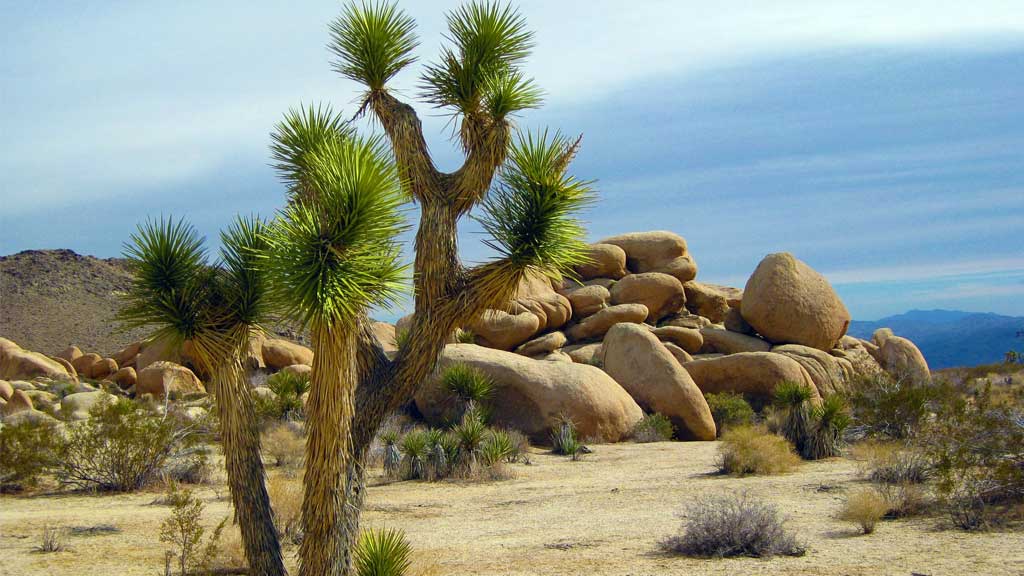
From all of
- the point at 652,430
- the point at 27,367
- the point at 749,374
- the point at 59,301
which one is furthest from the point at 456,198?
the point at 59,301

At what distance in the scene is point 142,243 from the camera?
7.43 m

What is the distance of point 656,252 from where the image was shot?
33.6 meters

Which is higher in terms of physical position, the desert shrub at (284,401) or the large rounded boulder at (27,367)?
the large rounded boulder at (27,367)

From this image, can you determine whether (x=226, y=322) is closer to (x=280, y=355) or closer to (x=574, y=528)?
(x=574, y=528)

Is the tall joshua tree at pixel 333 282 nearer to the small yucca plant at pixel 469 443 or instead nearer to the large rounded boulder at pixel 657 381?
the small yucca plant at pixel 469 443

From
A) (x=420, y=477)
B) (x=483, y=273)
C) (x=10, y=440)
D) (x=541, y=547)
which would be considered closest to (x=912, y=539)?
(x=541, y=547)

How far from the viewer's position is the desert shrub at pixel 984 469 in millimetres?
9867

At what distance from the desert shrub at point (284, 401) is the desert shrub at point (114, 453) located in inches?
217

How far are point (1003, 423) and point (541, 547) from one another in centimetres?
590

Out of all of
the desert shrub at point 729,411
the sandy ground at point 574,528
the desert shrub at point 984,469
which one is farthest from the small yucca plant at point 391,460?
the desert shrub at point 729,411

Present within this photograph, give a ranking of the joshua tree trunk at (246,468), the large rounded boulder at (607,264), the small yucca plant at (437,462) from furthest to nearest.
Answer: the large rounded boulder at (607,264) → the small yucca plant at (437,462) → the joshua tree trunk at (246,468)

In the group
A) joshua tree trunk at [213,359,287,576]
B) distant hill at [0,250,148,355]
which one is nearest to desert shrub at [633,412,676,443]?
joshua tree trunk at [213,359,287,576]

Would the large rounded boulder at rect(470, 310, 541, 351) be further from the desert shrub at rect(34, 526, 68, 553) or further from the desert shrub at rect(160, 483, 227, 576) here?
the desert shrub at rect(160, 483, 227, 576)

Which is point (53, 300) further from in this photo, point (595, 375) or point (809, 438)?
point (809, 438)
